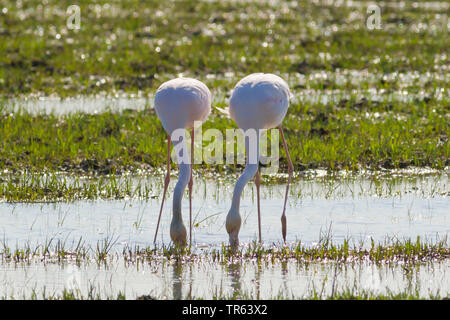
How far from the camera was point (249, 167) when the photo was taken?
869cm

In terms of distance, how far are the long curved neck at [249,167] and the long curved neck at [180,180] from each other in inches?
20.0

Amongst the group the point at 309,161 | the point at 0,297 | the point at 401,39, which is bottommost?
the point at 0,297

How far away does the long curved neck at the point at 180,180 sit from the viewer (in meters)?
8.31

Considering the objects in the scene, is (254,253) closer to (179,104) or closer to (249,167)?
(249,167)

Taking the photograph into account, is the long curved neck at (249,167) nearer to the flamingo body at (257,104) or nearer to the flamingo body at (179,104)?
the flamingo body at (257,104)

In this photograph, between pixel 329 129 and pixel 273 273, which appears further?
pixel 329 129

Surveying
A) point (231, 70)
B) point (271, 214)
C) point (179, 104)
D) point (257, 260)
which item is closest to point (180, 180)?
point (179, 104)

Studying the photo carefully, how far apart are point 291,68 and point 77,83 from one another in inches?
185

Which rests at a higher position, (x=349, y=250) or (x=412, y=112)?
(x=412, y=112)

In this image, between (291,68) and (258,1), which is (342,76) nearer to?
(291,68)

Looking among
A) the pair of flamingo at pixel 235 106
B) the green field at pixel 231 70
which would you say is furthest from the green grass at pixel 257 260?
the green field at pixel 231 70

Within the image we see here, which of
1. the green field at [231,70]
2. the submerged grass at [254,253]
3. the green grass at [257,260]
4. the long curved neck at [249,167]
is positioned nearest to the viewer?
the green grass at [257,260]

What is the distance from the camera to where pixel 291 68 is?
19.5 metres
